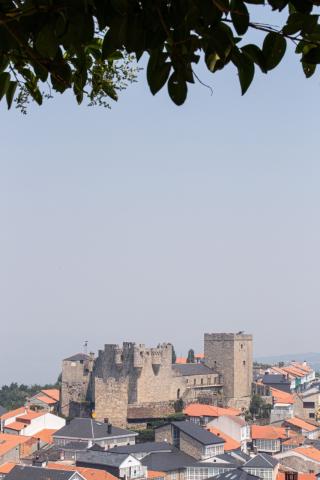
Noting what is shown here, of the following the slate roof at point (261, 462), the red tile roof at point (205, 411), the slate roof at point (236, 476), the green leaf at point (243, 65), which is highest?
the green leaf at point (243, 65)

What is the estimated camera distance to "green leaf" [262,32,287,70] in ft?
9.53

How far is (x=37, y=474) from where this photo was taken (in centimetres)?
3712

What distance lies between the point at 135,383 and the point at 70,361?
606 centimetres

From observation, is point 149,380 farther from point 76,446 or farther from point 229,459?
point 229,459

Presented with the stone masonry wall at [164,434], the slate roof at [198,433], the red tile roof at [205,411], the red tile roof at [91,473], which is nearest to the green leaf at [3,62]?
the red tile roof at [91,473]

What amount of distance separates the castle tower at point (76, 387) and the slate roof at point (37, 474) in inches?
616

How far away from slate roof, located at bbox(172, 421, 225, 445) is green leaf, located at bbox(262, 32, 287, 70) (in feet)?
141

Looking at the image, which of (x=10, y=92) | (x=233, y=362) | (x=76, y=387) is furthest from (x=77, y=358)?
(x=10, y=92)

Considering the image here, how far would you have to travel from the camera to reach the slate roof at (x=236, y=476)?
36.8 m

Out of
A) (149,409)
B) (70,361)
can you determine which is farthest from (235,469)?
(70,361)

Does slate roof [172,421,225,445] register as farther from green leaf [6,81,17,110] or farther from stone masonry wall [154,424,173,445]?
green leaf [6,81,17,110]

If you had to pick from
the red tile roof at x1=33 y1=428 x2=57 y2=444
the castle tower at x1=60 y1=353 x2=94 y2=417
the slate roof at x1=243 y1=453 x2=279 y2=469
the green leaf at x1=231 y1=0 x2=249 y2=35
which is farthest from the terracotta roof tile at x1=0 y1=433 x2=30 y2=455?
the green leaf at x1=231 y1=0 x2=249 y2=35

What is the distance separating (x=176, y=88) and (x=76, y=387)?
5299 cm

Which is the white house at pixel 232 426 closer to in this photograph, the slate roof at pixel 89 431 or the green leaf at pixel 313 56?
the slate roof at pixel 89 431
